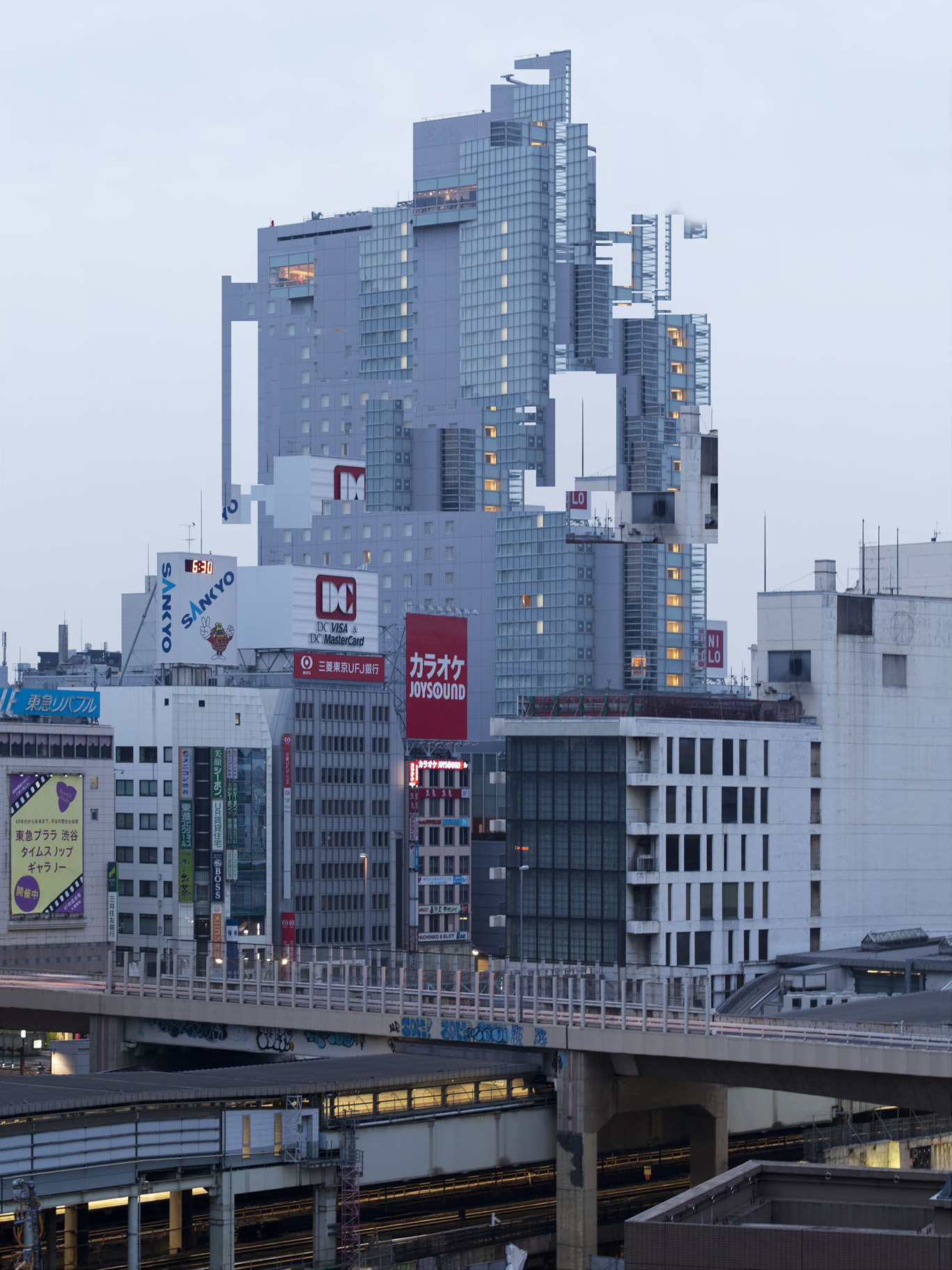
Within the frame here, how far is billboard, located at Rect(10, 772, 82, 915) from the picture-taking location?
164 meters

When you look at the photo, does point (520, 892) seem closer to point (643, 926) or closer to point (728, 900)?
point (643, 926)

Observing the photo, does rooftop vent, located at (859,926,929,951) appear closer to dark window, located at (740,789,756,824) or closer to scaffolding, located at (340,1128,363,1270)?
dark window, located at (740,789,756,824)

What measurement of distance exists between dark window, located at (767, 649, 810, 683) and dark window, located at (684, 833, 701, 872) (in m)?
15.9

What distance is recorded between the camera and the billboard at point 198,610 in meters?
188

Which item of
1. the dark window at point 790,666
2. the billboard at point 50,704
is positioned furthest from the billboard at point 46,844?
the dark window at point 790,666

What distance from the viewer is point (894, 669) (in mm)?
165375

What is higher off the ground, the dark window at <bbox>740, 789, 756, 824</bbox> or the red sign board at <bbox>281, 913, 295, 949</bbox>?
the dark window at <bbox>740, 789, 756, 824</bbox>

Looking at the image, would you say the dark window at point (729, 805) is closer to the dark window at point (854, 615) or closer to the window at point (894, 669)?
the dark window at point (854, 615)

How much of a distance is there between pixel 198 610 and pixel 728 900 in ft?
187

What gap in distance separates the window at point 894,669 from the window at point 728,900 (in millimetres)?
20932

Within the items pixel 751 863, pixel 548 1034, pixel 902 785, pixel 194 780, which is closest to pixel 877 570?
pixel 902 785

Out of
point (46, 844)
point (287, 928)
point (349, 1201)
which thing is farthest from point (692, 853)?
point (349, 1201)

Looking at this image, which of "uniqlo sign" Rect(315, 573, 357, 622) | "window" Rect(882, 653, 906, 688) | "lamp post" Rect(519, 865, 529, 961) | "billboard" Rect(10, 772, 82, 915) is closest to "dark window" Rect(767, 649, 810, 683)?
"window" Rect(882, 653, 906, 688)

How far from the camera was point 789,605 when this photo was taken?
161625 mm
